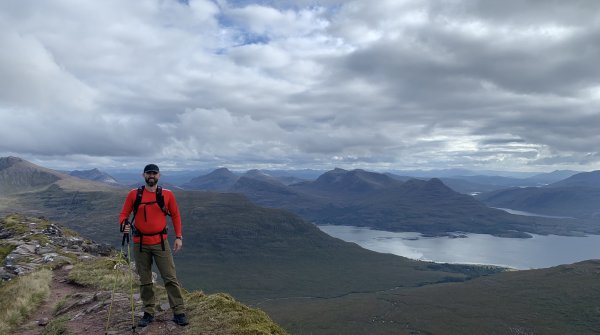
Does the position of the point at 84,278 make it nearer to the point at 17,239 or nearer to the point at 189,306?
the point at 189,306

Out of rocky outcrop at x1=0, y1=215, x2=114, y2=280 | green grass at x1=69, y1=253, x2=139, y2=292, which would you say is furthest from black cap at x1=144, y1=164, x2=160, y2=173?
rocky outcrop at x1=0, y1=215, x2=114, y2=280

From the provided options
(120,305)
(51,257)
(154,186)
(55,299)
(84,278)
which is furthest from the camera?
(51,257)

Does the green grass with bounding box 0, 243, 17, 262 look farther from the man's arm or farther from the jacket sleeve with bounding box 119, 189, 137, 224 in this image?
the man's arm

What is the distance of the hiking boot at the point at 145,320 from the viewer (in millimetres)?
14375

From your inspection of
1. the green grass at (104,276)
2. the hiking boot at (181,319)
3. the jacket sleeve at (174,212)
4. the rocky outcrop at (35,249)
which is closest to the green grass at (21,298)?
the green grass at (104,276)

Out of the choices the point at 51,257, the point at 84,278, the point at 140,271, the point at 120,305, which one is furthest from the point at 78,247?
the point at 140,271

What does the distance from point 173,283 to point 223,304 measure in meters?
2.04

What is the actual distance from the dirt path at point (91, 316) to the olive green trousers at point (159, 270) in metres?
0.65

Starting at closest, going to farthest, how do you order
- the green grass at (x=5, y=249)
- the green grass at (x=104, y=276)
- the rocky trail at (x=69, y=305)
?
1. the rocky trail at (x=69, y=305)
2. the green grass at (x=104, y=276)
3. the green grass at (x=5, y=249)

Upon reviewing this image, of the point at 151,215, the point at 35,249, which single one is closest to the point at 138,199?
the point at 151,215

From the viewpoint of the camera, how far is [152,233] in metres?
14.7

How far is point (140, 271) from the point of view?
49.6ft

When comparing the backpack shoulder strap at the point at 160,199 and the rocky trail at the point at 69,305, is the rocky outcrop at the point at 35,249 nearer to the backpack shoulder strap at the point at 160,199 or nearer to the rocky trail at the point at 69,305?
the rocky trail at the point at 69,305

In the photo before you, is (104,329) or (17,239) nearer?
(104,329)
